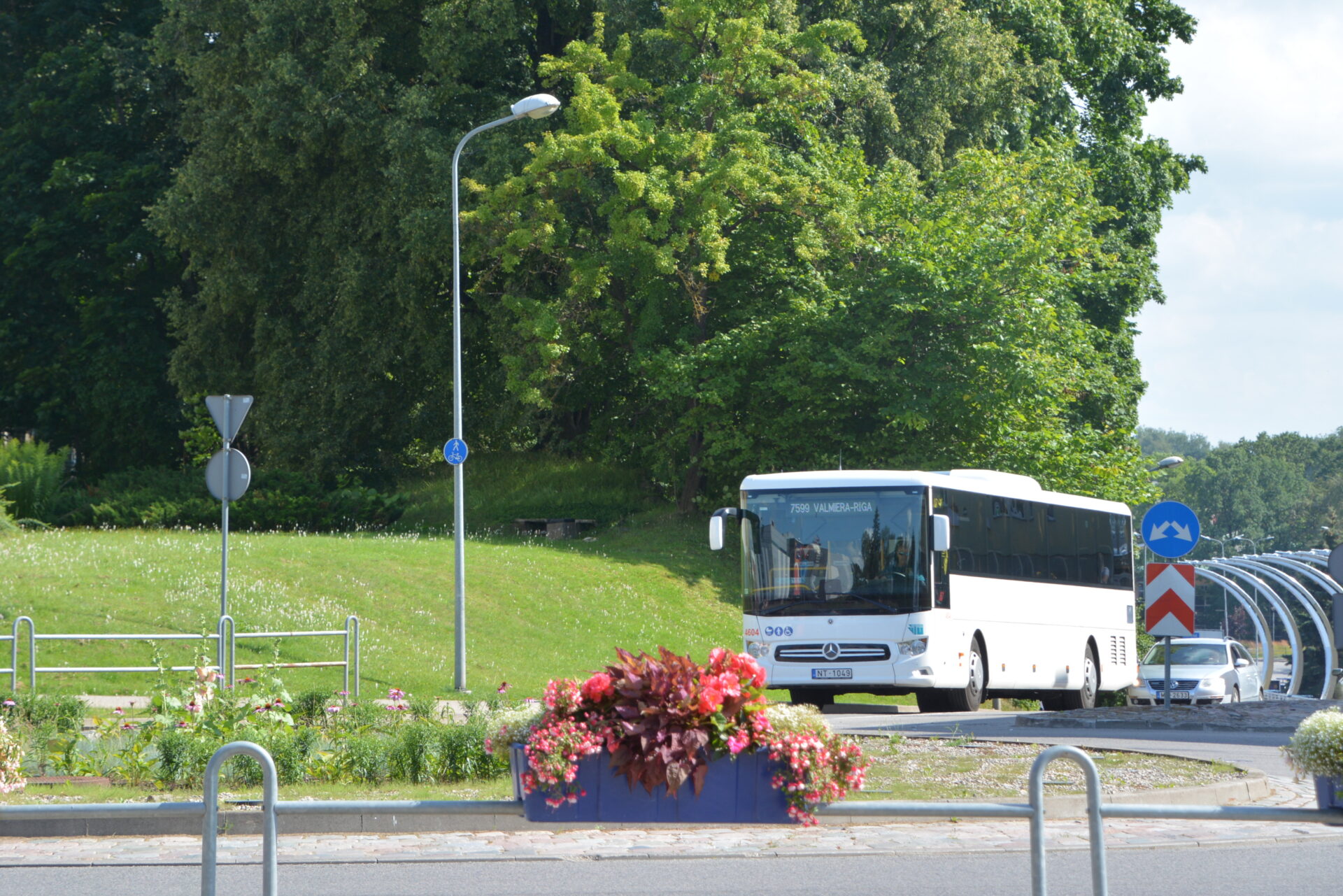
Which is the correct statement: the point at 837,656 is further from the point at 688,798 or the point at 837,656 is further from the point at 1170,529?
the point at 688,798

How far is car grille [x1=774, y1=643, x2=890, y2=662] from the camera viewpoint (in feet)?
65.4

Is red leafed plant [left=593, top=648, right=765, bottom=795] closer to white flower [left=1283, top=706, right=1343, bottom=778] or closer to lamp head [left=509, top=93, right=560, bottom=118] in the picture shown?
white flower [left=1283, top=706, right=1343, bottom=778]

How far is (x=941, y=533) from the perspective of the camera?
19875 mm

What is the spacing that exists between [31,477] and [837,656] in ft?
67.4

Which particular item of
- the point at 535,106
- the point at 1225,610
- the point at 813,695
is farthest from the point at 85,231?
the point at 1225,610

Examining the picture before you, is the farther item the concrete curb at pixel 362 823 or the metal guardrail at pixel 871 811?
the concrete curb at pixel 362 823

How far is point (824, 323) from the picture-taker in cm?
3388

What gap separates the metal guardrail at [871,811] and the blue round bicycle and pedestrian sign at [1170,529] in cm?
1452

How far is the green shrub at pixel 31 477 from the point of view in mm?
32438

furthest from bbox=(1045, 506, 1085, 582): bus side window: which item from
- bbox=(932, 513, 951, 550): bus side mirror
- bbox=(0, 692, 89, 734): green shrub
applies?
bbox=(0, 692, 89, 734): green shrub

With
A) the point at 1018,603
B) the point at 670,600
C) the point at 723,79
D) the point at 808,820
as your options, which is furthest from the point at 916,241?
the point at 808,820

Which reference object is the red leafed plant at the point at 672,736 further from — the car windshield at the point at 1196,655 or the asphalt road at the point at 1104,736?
the car windshield at the point at 1196,655

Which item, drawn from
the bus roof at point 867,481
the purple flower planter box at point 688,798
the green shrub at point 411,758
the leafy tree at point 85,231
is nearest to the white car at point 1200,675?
the bus roof at point 867,481

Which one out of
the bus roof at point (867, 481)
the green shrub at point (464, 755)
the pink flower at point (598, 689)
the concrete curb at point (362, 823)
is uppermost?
the bus roof at point (867, 481)
